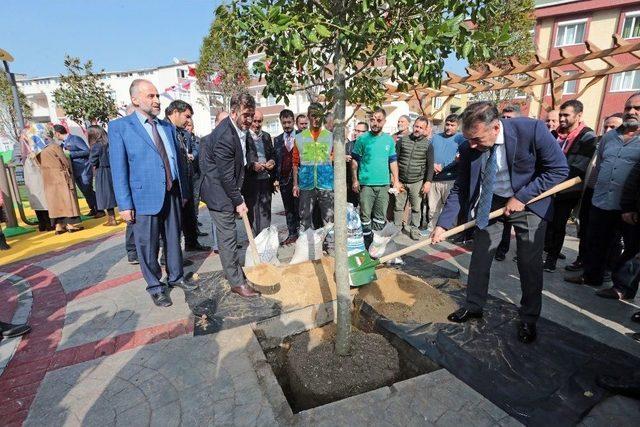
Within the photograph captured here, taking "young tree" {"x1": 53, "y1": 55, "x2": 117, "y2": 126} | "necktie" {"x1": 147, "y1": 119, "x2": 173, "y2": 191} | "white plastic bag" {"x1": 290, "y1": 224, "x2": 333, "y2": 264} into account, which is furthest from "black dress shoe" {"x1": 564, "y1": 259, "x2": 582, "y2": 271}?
"young tree" {"x1": 53, "y1": 55, "x2": 117, "y2": 126}

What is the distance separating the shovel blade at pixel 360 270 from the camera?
11.3ft

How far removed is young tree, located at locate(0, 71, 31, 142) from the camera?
81.5ft

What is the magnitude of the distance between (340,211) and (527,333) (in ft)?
6.02

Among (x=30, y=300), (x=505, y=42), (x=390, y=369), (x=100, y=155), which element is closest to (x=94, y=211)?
(x=100, y=155)

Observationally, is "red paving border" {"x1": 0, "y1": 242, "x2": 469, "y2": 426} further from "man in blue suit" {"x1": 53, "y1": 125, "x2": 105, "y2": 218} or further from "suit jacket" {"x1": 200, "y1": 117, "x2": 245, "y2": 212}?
"man in blue suit" {"x1": 53, "y1": 125, "x2": 105, "y2": 218}

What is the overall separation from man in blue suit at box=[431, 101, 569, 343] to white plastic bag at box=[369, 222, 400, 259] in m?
1.51

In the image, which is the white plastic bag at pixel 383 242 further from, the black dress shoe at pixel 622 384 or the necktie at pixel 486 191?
the black dress shoe at pixel 622 384

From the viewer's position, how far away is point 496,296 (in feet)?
11.4

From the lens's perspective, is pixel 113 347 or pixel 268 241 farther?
pixel 268 241

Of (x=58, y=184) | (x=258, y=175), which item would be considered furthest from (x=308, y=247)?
(x=58, y=184)

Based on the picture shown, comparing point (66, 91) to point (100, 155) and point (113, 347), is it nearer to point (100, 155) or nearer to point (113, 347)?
point (100, 155)

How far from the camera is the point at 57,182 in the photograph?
6.27m

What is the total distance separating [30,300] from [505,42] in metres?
5.06

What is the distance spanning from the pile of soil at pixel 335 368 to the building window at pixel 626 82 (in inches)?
1043
